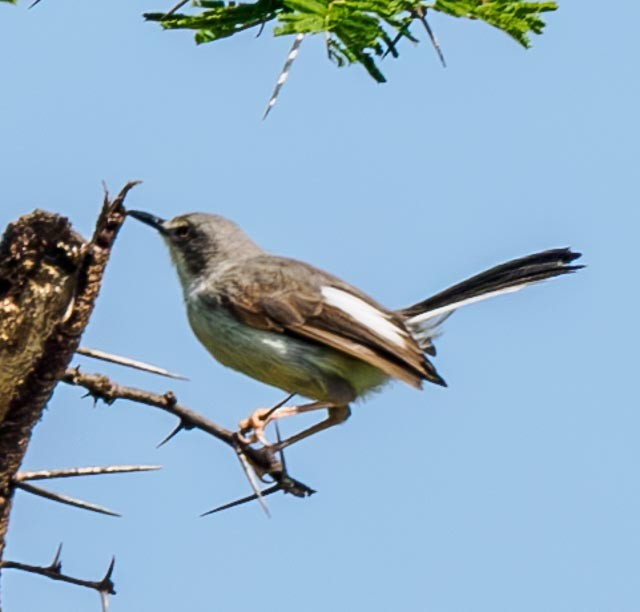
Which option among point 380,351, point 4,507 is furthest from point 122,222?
point 380,351

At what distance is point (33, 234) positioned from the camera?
9.68 ft

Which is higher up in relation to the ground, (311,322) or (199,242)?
(199,242)

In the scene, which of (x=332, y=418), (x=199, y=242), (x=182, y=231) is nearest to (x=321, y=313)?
(x=332, y=418)

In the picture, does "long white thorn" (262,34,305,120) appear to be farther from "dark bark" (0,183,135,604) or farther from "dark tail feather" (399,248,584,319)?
"dark tail feather" (399,248,584,319)

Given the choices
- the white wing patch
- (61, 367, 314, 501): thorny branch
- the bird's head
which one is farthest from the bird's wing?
(61, 367, 314, 501): thorny branch

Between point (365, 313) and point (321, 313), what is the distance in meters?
0.23

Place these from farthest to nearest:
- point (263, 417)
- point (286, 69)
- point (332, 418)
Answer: point (332, 418) < point (263, 417) < point (286, 69)

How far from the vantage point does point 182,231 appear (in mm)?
6492

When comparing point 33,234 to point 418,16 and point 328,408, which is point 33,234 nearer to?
point 418,16

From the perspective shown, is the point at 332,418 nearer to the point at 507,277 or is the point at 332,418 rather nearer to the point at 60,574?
the point at 507,277

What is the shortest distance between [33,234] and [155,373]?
0.69 metres

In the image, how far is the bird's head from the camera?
632 centimetres

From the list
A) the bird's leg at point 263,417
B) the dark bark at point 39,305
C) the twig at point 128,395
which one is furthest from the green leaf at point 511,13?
the bird's leg at point 263,417

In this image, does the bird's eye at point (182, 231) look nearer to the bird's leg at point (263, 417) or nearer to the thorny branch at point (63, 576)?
the bird's leg at point (263, 417)
